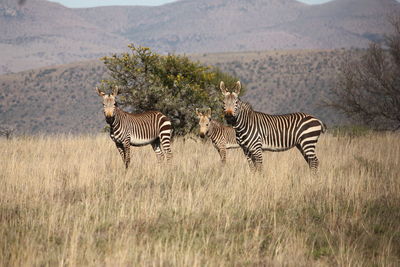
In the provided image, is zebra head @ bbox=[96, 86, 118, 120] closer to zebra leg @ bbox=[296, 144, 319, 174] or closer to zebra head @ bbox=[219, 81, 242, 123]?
zebra head @ bbox=[219, 81, 242, 123]

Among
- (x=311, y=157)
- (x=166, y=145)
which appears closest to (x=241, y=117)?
(x=311, y=157)

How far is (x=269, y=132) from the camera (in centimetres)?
1041

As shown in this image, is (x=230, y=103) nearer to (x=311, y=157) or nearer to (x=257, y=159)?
(x=257, y=159)

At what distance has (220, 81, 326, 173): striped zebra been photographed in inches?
396

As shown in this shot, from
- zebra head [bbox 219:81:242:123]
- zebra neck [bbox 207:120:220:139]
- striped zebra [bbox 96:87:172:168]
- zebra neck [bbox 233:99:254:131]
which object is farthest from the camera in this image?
zebra neck [bbox 207:120:220:139]

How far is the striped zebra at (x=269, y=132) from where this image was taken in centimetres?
1005

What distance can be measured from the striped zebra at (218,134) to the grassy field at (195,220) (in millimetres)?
2175

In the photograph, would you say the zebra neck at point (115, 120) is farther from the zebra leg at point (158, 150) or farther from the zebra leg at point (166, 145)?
the zebra leg at point (158, 150)

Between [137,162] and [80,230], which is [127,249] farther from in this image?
[137,162]

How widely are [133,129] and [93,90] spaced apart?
71234mm

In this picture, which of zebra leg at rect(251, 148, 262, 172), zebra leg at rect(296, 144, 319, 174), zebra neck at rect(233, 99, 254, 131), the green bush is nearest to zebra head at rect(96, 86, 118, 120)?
zebra neck at rect(233, 99, 254, 131)

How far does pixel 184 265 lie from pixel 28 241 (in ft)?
6.24

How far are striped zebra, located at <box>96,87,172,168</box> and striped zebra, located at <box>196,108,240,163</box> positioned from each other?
1033 millimetres

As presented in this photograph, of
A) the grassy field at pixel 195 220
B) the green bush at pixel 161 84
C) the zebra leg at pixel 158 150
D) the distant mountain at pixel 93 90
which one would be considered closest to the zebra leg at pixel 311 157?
the grassy field at pixel 195 220
